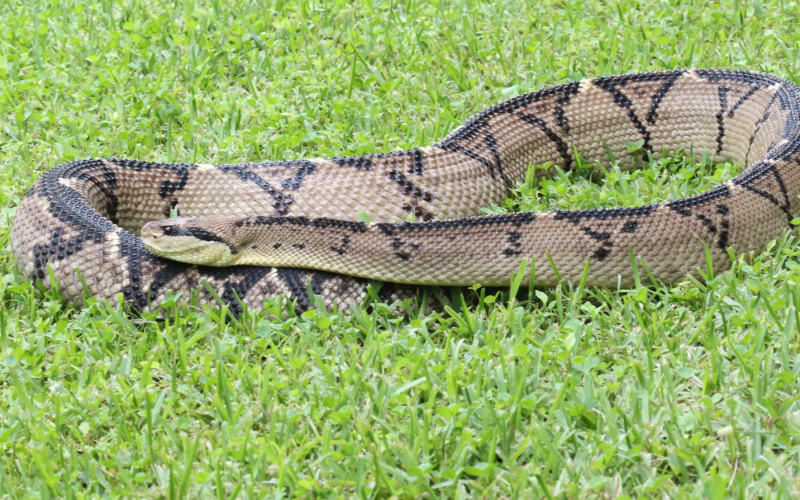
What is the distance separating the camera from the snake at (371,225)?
5355 millimetres

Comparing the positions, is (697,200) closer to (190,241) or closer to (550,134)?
(550,134)

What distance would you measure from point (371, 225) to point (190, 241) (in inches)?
42.2

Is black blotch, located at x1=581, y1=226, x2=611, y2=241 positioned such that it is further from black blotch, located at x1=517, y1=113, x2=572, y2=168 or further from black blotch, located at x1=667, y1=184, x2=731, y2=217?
black blotch, located at x1=517, y1=113, x2=572, y2=168

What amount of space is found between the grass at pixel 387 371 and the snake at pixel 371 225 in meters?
0.18

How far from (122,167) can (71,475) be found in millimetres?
2931

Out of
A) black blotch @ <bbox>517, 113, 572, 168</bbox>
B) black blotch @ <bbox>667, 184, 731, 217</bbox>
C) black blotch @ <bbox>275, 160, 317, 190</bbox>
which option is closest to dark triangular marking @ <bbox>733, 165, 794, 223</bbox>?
black blotch @ <bbox>667, 184, 731, 217</bbox>

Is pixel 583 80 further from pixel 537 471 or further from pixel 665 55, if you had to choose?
pixel 537 471

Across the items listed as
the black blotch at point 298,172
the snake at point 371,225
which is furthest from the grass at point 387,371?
the black blotch at point 298,172

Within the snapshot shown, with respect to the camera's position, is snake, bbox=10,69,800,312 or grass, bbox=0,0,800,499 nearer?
grass, bbox=0,0,800,499

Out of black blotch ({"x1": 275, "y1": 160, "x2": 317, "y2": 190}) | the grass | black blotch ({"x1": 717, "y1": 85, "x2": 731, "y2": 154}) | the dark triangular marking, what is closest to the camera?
the grass

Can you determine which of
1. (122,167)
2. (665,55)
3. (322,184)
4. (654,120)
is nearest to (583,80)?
(654,120)

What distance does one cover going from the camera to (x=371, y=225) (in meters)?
5.56

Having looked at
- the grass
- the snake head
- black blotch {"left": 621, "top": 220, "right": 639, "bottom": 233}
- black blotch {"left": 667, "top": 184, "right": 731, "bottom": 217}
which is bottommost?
the grass

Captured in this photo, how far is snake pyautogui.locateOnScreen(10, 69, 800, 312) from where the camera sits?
5355mm
